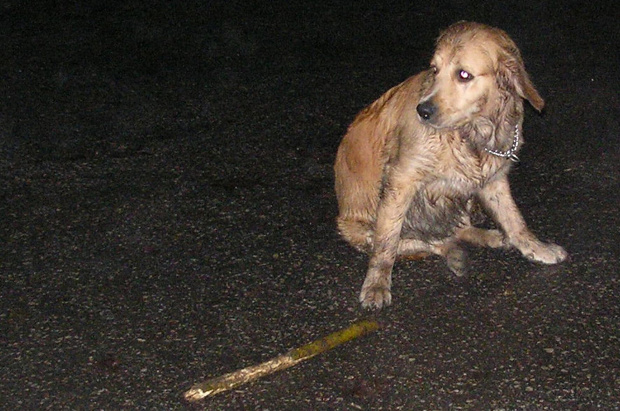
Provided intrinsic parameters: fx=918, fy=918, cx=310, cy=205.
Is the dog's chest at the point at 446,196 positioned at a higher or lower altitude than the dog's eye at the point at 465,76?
lower

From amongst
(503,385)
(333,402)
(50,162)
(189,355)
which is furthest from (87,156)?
(503,385)

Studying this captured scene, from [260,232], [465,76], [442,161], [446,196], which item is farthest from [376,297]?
[465,76]

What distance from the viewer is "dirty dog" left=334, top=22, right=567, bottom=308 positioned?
4.02 m

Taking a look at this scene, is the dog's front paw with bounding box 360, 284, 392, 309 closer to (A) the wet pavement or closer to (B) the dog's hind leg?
(A) the wet pavement

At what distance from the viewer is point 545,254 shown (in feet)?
15.1

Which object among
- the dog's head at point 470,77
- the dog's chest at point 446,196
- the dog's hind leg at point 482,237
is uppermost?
the dog's head at point 470,77

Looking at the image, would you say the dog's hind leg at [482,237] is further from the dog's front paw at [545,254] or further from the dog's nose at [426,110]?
the dog's nose at [426,110]

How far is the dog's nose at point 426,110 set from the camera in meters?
4.00

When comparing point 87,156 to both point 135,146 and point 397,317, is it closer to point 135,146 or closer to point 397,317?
point 135,146

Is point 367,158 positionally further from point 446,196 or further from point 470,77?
point 470,77

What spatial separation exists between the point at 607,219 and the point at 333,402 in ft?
6.89

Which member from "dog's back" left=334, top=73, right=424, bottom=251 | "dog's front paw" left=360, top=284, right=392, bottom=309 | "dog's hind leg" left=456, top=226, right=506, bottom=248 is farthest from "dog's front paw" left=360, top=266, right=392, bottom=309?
"dog's hind leg" left=456, top=226, right=506, bottom=248

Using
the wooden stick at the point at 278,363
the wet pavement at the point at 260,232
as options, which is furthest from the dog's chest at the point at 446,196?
the wooden stick at the point at 278,363

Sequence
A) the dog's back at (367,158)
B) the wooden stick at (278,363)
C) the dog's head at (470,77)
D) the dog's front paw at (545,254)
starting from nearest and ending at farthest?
the wooden stick at (278,363) → the dog's head at (470,77) → the dog's back at (367,158) → the dog's front paw at (545,254)
